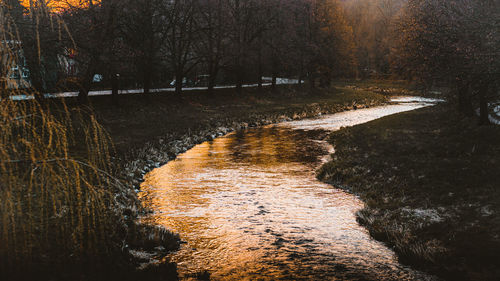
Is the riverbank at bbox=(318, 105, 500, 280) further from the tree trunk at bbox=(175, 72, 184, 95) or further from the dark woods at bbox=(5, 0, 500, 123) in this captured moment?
the tree trunk at bbox=(175, 72, 184, 95)

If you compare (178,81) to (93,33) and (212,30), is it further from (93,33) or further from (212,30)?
(93,33)

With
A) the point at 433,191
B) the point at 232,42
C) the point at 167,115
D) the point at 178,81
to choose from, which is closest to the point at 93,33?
the point at 167,115

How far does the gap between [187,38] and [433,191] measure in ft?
112

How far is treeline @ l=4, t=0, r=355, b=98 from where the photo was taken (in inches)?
899

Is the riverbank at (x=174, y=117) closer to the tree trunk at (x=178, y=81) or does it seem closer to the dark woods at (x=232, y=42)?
the tree trunk at (x=178, y=81)

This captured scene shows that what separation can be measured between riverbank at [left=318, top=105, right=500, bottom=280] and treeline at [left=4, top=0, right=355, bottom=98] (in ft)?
30.1

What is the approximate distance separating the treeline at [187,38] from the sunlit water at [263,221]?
5487 millimetres

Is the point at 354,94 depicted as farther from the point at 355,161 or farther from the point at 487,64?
the point at 487,64

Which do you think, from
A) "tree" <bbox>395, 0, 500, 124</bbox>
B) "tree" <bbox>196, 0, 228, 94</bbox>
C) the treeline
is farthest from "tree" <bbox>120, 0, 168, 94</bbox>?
"tree" <bbox>395, 0, 500, 124</bbox>

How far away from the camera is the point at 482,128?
68.5 feet

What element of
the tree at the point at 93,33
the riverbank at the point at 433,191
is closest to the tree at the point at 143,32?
the tree at the point at 93,33

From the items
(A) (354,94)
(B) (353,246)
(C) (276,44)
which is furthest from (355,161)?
(A) (354,94)

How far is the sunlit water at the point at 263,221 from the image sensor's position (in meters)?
9.57

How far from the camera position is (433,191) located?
45.7 ft
